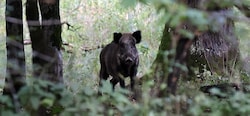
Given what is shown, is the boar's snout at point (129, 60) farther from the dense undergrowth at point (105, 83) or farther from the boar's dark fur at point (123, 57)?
the dense undergrowth at point (105, 83)

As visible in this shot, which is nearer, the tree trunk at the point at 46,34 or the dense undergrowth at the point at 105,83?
the dense undergrowth at the point at 105,83

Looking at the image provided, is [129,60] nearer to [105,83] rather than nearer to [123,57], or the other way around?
[123,57]

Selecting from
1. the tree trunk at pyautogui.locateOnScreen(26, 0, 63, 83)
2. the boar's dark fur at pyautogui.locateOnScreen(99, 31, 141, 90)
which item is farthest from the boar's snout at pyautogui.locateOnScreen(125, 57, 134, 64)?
the tree trunk at pyautogui.locateOnScreen(26, 0, 63, 83)

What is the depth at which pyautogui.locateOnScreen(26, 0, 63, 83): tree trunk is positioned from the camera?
6.97 meters

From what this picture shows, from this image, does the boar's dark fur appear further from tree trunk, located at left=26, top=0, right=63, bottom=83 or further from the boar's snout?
tree trunk, located at left=26, top=0, right=63, bottom=83

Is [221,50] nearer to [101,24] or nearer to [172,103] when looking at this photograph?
[101,24]

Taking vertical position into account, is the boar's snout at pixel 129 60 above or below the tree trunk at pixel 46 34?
below

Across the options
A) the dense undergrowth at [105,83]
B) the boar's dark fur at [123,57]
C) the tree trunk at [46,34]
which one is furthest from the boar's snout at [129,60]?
the tree trunk at [46,34]

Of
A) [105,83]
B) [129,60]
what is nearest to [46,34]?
[129,60]

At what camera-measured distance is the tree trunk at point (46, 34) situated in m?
6.97

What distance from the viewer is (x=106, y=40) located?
13820 millimetres

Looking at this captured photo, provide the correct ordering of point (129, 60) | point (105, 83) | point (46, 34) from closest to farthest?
point (105, 83) < point (46, 34) < point (129, 60)

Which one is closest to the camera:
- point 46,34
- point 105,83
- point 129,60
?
point 105,83

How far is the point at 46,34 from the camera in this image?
7820mm
